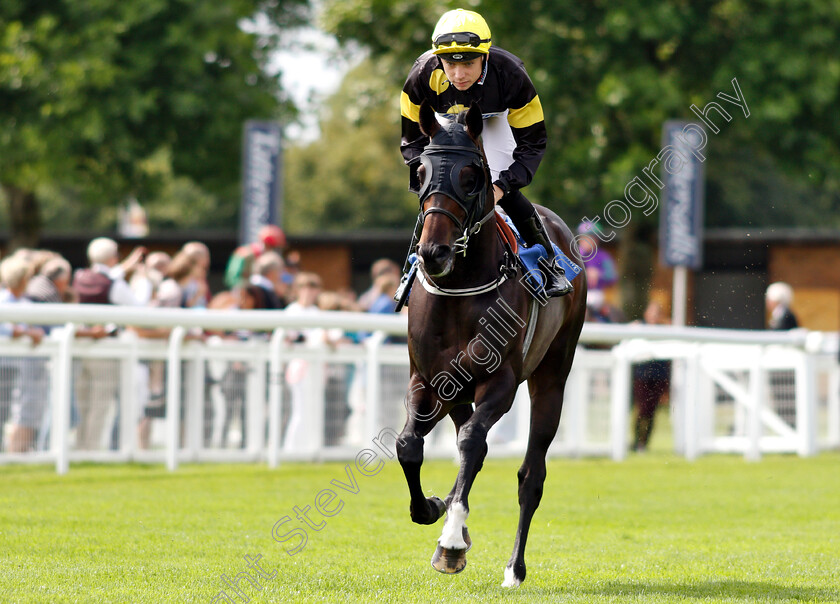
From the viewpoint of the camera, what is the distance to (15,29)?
21.6 metres

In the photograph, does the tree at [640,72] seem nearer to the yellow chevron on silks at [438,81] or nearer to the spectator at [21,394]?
the spectator at [21,394]

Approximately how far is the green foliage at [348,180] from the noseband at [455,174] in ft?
130

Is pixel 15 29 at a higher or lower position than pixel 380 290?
higher

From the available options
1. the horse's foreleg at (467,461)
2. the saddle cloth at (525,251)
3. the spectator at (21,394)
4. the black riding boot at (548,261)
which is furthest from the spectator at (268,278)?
the horse's foreleg at (467,461)

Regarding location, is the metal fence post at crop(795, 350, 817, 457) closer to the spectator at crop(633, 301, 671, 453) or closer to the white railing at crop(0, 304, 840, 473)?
the white railing at crop(0, 304, 840, 473)

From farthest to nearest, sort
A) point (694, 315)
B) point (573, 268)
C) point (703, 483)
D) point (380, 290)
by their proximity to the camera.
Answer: point (694, 315) < point (380, 290) < point (703, 483) < point (573, 268)

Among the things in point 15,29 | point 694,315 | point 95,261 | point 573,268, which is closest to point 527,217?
point 573,268

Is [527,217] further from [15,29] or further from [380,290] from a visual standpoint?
[15,29]

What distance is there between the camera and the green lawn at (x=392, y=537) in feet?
19.5

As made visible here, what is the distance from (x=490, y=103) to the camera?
22.3 ft

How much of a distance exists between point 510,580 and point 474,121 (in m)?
2.27

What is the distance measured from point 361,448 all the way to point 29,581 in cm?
696

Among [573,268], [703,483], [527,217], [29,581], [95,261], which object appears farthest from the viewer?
[95,261]

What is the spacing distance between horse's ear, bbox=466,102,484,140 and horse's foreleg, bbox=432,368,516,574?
120 cm
